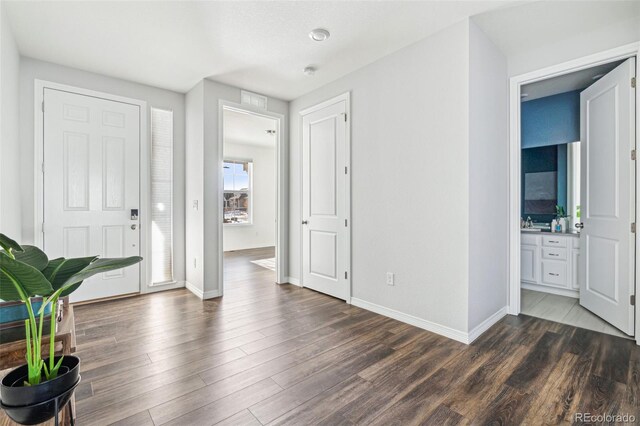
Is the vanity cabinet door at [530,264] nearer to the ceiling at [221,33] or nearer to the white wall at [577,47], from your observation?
the white wall at [577,47]

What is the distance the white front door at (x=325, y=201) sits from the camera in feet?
11.9

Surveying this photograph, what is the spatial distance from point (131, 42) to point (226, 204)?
532 cm

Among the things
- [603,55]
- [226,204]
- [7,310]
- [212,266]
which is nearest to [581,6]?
[603,55]

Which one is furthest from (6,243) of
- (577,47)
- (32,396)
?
(577,47)

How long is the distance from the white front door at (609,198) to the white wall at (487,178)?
0.79 meters

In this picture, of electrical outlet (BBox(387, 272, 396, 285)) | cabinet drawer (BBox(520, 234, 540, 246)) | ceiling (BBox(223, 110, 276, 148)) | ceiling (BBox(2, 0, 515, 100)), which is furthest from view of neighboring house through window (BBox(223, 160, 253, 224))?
cabinet drawer (BBox(520, 234, 540, 246))

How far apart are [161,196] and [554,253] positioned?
5058mm

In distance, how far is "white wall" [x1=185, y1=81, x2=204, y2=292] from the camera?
376cm

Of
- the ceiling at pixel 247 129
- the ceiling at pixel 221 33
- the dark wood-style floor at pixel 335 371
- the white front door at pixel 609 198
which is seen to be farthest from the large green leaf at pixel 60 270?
the ceiling at pixel 247 129

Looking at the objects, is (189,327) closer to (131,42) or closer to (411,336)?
(411,336)

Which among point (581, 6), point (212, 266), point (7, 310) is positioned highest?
point (581, 6)

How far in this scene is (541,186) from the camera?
4426 mm

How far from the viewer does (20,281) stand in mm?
Answer: 924

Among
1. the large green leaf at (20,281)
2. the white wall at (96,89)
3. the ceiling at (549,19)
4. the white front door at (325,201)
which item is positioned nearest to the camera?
the large green leaf at (20,281)
